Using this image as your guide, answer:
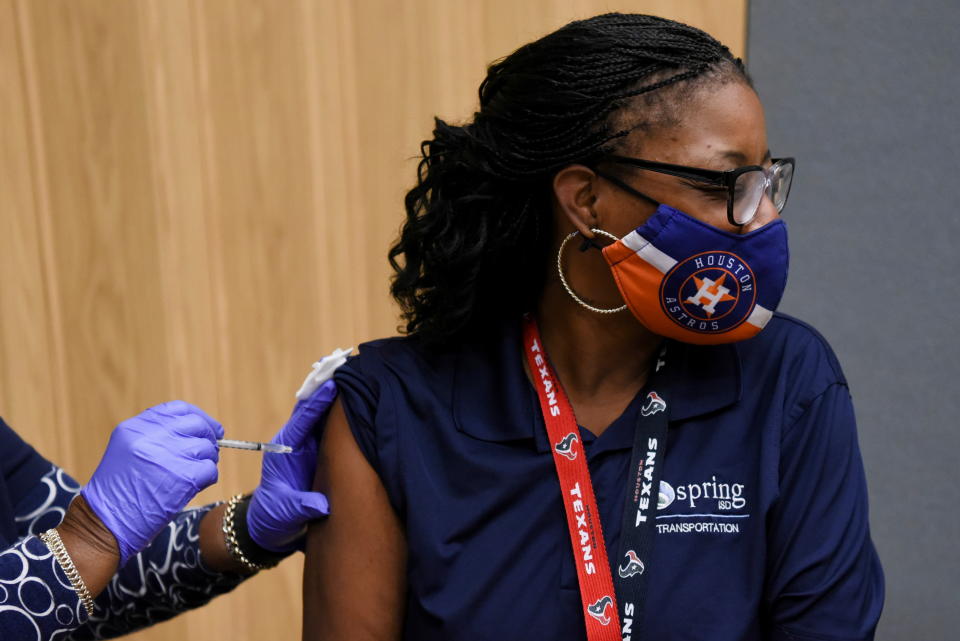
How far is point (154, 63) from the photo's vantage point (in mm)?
2555

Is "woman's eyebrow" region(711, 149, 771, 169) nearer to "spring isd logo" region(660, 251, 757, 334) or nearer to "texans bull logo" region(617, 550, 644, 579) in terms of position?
"spring isd logo" region(660, 251, 757, 334)

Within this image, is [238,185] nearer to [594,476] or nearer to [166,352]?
[166,352]

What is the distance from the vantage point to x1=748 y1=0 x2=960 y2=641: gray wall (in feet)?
6.74

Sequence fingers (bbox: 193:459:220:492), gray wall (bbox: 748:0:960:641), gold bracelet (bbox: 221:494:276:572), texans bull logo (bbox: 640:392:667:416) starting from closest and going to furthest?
texans bull logo (bbox: 640:392:667:416), fingers (bbox: 193:459:220:492), gold bracelet (bbox: 221:494:276:572), gray wall (bbox: 748:0:960:641)

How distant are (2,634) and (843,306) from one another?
5.82 feet

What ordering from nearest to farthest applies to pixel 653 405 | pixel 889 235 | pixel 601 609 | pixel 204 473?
1. pixel 601 609
2. pixel 653 405
3. pixel 204 473
4. pixel 889 235

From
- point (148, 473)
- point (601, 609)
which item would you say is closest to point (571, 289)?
point (601, 609)

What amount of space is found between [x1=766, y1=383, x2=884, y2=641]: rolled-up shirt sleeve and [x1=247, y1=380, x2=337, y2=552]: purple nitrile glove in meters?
0.73

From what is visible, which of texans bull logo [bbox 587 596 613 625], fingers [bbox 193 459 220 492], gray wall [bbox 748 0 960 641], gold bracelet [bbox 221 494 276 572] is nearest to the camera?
texans bull logo [bbox 587 596 613 625]

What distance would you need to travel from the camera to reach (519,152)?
150 centimetres

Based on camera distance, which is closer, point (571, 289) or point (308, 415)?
point (571, 289)

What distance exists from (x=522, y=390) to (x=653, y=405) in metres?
0.21

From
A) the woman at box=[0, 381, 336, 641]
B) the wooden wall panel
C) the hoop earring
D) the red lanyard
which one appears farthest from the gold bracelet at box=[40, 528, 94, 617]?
the wooden wall panel

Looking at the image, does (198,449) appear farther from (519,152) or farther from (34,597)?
(519,152)
